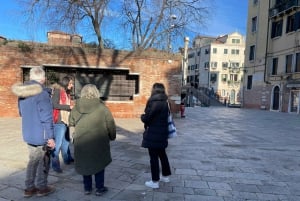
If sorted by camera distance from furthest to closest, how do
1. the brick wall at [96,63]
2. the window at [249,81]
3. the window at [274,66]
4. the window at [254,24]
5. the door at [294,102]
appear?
the window at [249,81], the window at [254,24], the window at [274,66], the door at [294,102], the brick wall at [96,63]

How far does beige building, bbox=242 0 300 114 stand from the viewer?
76.5 feet

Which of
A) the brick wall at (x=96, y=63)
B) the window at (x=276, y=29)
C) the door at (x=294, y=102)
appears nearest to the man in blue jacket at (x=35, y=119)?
the brick wall at (x=96, y=63)

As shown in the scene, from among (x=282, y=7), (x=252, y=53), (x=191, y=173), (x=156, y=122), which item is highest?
(x=282, y=7)

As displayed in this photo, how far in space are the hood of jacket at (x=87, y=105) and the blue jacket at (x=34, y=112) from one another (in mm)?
401

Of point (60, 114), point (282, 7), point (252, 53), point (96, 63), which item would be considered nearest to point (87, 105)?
point (60, 114)

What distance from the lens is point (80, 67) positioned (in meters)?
11.6

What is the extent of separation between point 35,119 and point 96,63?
28.4 ft

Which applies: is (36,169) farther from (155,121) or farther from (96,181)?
(155,121)

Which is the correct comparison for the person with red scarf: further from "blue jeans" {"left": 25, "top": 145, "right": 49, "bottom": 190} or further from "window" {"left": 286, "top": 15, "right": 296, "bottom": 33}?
"window" {"left": 286, "top": 15, "right": 296, "bottom": 33}

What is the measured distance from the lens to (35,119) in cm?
330

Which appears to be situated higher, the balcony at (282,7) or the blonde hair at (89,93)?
the balcony at (282,7)

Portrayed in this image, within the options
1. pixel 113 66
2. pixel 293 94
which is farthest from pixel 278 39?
pixel 113 66

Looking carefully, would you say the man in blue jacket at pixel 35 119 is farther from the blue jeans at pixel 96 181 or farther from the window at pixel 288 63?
the window at pixel 288 63

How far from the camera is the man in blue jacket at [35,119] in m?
3.27
